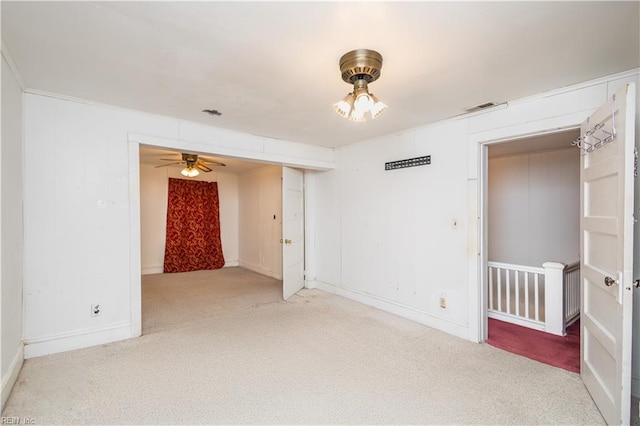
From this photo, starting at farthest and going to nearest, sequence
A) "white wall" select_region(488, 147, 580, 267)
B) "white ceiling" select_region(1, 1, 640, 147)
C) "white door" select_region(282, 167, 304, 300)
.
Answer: "white door" select_region(282, 167, 304, 300) < "white wall" select_region(488, 147, 580, 267) < "white ceiling" select_region(1, 1, 640, 147)

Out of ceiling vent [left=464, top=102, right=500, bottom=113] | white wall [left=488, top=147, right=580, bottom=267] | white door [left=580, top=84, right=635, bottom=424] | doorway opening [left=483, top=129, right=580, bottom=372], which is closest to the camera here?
white door [left=580, top=84, right=635, bottom=424]

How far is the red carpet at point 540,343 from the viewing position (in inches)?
109

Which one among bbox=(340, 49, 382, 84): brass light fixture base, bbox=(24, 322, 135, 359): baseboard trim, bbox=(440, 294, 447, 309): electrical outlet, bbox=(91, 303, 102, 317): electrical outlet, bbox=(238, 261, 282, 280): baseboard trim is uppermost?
bbox=(340, 49, 382, 84): brass light fixture base

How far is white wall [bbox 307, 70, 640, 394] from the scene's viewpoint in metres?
2.82

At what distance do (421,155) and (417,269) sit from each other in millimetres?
1392

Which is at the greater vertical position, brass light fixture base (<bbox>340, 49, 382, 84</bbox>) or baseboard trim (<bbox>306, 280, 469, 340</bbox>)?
brass light fixture base (<bbox>340, 49, 382, 84</bbox>)

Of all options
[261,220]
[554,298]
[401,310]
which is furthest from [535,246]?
[261,220]

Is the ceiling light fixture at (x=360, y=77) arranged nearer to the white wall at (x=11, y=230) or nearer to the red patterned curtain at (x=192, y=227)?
the white wall at (x=11, y=230)

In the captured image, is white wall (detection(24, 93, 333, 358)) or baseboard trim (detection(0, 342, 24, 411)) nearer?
baseboard trim (detection(0, 342, 24, 411))

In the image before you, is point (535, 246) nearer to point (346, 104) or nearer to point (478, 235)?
point (478, 235)

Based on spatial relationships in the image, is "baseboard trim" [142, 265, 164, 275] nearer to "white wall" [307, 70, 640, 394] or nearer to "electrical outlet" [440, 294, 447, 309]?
"white wall" [307, 70, 640, 394]

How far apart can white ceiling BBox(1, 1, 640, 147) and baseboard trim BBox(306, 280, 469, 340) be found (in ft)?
7.63

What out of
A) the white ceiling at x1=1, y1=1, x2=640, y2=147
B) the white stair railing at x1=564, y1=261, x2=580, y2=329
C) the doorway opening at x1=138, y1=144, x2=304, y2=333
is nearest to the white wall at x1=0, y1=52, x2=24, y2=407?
the white ceiling at x1=1, y1=1, x2=640, y2=147

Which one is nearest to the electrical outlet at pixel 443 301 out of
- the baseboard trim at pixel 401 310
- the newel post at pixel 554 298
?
the baseboard trim at pixel 401 310
